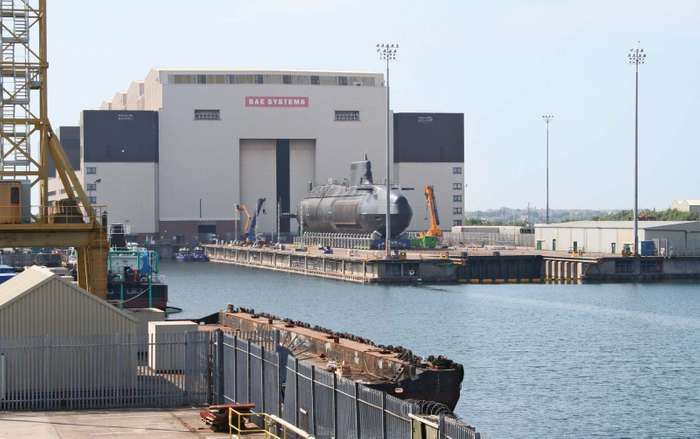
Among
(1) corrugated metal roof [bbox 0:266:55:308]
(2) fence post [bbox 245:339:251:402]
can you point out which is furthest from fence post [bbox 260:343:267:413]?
(1) corrugated metal roof [bbox 0:266:55:308]

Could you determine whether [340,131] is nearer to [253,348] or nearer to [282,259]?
[282,259]

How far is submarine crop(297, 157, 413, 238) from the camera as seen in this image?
138 m

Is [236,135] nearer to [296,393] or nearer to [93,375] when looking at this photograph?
[93,375]

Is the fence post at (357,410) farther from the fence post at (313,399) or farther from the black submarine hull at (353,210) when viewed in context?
the black submarine hull at (353,210)

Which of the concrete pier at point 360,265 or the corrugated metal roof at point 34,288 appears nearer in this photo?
the corrugated metal roof at point 34,288

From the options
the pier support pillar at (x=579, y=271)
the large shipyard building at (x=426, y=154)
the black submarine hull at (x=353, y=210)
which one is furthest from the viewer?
the large shipyard building at (x=426, y=154)

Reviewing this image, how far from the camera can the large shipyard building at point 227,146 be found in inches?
6885

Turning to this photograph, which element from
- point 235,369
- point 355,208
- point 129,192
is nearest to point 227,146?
point 129,192

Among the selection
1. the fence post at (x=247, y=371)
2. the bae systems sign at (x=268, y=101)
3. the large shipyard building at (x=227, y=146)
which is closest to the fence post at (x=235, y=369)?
the fence post at (x=247, y=371)

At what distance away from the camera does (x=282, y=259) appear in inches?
5856

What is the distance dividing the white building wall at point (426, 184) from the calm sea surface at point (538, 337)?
190 ft

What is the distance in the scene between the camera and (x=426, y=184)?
18475cm

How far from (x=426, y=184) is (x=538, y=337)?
11573cm

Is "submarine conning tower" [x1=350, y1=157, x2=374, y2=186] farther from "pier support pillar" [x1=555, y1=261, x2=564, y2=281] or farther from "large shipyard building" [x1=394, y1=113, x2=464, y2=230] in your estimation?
"pier support pillar" [x1=555, y1=261, x2=564, y2=281]
